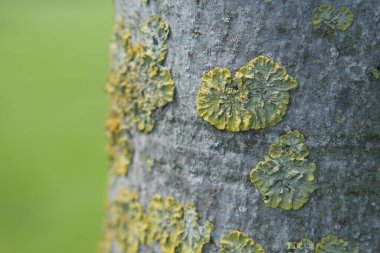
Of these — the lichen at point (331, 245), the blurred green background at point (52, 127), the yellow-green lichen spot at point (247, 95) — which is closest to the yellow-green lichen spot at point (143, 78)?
the yellow-green lichen spot at point (247, 95)

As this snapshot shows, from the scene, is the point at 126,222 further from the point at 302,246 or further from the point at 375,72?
the point at 375,72

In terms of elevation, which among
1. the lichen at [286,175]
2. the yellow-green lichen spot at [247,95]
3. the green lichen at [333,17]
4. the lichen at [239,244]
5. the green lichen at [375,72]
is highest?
the green lichen at [333,17]

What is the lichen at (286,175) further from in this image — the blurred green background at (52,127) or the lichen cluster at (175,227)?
the blurred green background at (52,127)

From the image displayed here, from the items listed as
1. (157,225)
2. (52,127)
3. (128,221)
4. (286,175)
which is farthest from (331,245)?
(52,127)

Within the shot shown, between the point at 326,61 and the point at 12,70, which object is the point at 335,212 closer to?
the point at 326,61

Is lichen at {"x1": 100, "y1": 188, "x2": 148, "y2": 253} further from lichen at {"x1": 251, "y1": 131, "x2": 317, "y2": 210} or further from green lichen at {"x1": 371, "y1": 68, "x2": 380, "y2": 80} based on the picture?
green lichen at {"x1": 371, "y1": 68, "x2": 380, "y2": 80}

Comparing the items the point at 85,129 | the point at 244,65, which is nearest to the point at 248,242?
the point at 244,65
